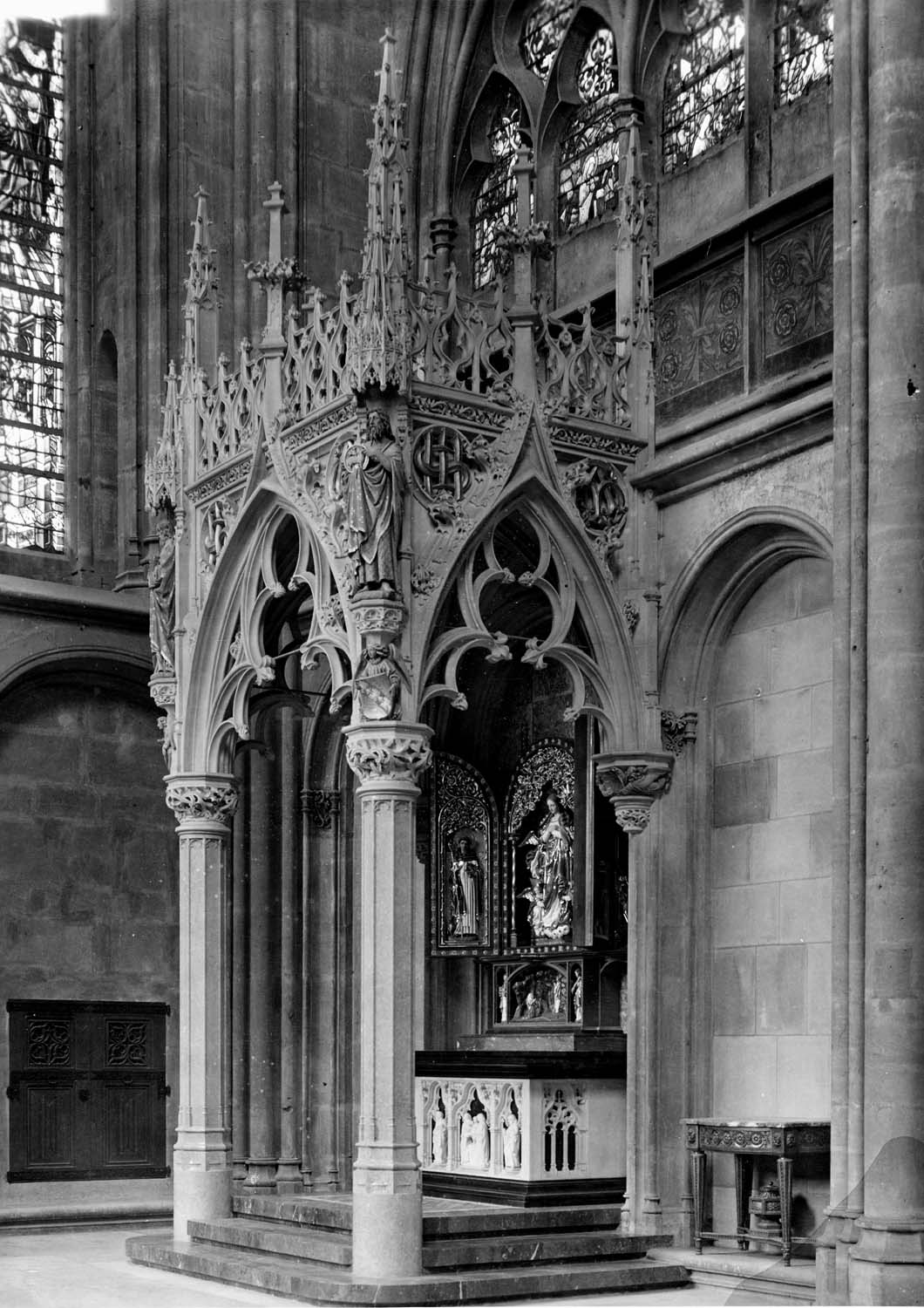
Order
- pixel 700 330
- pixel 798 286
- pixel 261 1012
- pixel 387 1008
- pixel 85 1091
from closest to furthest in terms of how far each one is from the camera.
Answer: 1. pixel 387 1008
2. pixel 798 286
3. pixel 700 330
4. pixel 85 1091
5. pixel 261 1012

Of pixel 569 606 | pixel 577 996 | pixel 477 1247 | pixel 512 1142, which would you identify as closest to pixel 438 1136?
pixel 512 1142

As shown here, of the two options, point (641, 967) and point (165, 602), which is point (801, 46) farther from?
point (641, 967)

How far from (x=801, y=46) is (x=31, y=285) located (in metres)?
6.52

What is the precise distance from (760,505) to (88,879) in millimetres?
6146

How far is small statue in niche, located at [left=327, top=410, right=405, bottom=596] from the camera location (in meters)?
10.8

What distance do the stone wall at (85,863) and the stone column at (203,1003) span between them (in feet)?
6.31

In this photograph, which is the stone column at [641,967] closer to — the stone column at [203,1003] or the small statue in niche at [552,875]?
the small statue in niche at [552,875]

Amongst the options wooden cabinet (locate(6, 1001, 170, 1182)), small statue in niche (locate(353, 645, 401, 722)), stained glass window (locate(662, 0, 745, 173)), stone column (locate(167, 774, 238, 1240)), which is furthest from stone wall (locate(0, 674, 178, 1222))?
stained glass window (locate(662, 0, 745, 173))

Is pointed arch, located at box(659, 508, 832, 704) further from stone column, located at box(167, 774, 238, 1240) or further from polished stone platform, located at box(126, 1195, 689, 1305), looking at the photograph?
polished stone platform, located at box(126, 1195, 689, 1305)

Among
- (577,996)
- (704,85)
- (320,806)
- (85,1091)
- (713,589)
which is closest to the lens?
(713,589)

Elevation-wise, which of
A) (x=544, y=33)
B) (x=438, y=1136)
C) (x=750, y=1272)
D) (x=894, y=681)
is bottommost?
(x=750, y=1272)

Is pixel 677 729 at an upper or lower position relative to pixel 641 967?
upper

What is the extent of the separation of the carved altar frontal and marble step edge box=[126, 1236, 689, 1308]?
101 cm

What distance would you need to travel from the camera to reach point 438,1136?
12.9 metres
